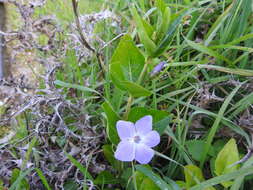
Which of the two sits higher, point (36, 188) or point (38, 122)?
point (38, 122)

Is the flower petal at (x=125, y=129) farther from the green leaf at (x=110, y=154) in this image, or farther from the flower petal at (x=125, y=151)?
the green leaf at (x=110, y=154)

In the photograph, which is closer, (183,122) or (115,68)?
(115,68)

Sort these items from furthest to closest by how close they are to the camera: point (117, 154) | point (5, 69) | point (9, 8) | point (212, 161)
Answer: point (9, 8)
point (5, 69)
point (212, 161)
point (117, 154)

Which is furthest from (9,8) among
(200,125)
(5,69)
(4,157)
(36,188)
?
(200,125)

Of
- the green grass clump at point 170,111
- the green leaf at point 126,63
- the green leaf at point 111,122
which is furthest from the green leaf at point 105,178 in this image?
the green leaf at point 126,63

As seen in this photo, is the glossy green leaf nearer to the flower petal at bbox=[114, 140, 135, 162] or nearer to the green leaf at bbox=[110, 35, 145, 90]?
the green leaf at bbox=[110, 35, 145, 90]

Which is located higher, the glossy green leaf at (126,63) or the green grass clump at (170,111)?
the glossy green leaf at (126,63)

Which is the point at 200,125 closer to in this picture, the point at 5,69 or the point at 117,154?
the point at 117,154
